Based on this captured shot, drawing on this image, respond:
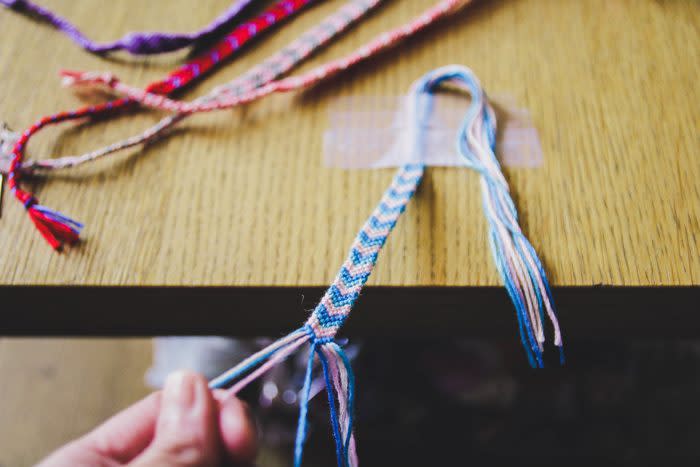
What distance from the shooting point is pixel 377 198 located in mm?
431

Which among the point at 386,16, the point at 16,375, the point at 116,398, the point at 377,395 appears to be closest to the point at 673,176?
the point at 386,16

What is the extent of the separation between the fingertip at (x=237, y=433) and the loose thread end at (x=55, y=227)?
0.19 metres

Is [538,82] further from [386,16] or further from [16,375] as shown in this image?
[16,375]

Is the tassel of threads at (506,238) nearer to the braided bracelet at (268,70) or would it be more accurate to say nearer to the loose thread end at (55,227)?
the braided bracelet at (268,70)

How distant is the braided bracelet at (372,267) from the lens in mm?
352

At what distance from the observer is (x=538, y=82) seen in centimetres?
49

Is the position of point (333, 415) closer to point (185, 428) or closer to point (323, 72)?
point (185, 428)

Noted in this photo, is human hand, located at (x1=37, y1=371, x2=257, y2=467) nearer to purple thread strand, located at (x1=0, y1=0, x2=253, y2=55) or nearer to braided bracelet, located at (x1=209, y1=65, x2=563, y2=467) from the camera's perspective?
braided bracelet, located at (x1=209, y1=65, x2=563, y2=467)

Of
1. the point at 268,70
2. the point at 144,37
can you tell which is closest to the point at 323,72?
the point at 268,70

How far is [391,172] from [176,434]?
0.26m

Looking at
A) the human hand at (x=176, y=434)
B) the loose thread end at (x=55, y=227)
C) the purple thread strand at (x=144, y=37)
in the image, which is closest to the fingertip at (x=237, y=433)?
the human hand at (x=176, y=434)

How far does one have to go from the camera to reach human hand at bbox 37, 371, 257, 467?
1.06 feet

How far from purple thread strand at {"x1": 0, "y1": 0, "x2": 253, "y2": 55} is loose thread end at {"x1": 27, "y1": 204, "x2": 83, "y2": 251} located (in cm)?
19

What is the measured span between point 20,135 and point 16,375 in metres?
0.64
